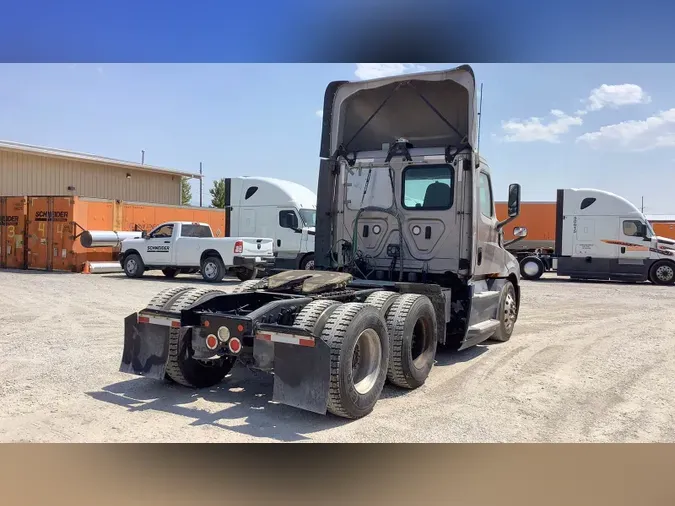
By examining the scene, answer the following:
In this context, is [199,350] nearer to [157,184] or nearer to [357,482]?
[357,482]

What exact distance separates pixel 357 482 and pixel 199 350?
2167 millimetres

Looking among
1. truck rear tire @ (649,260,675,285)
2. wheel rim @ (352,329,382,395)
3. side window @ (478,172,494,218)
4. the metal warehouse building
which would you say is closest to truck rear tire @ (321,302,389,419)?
wheel rim @ (352,329,382,395)

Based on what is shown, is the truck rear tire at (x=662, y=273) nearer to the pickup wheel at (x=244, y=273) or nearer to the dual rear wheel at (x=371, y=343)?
the pickup wheel at (x=244, y=273)

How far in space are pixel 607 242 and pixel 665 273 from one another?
7.02 ft

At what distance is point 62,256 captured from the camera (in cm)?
2059

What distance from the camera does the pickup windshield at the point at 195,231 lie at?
1806 centimetres

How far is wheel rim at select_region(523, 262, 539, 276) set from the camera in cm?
2192

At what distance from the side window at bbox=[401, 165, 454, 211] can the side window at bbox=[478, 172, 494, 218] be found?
0.46m

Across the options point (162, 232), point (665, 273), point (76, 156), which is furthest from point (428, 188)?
point (76, 156)

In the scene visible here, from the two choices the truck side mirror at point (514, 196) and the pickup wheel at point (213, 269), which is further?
the pickup wheel at point (213, 269)

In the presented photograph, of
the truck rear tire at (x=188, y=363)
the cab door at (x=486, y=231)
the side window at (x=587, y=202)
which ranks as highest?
the side window at (x=587, y=202)

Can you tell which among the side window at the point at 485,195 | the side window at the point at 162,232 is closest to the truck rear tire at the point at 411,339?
the side window at the point at 485,195

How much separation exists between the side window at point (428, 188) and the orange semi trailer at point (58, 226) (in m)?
16.0

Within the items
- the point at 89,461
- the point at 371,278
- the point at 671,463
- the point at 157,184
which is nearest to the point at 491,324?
the point at 371,278
